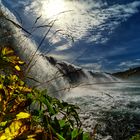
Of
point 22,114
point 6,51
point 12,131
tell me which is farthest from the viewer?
point 6,51

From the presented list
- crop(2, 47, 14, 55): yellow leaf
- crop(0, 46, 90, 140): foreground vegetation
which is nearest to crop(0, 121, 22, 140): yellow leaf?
crop(0, 46, 90, 140): foreground vegetation

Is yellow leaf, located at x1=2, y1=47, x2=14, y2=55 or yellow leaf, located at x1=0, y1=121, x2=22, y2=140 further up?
yellow leaf, located at x1=2, y1=47, x2=14, y2=55

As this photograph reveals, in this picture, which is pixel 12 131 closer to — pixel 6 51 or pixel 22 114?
pixel 22 114

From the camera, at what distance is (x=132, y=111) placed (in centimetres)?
1037

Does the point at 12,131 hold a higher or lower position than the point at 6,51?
lower

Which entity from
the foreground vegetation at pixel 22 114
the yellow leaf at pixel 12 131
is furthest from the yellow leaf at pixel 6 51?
the yellow leaf at pixel 12 131

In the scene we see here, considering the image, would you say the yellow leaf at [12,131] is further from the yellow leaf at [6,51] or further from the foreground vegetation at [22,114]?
the yellow leaf at [6,51]

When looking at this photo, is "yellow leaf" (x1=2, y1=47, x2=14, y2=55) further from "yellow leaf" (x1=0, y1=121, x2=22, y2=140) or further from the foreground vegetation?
"yellow leaf" (x1=0, y1=121, x2=22, y2=140)

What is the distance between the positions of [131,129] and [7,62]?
20.9 feet

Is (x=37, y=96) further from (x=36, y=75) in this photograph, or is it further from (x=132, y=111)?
(x=36, y=75)

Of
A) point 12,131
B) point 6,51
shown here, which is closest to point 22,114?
point 12,131

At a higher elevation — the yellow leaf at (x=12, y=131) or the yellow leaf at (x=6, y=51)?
the yellow leaf at (x=6, y=51)

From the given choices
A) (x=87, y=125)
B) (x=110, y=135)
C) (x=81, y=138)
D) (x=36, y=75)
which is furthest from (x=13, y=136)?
(x=36, y=75)

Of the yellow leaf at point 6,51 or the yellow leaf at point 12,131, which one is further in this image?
the yellow leaf at point 6,51
